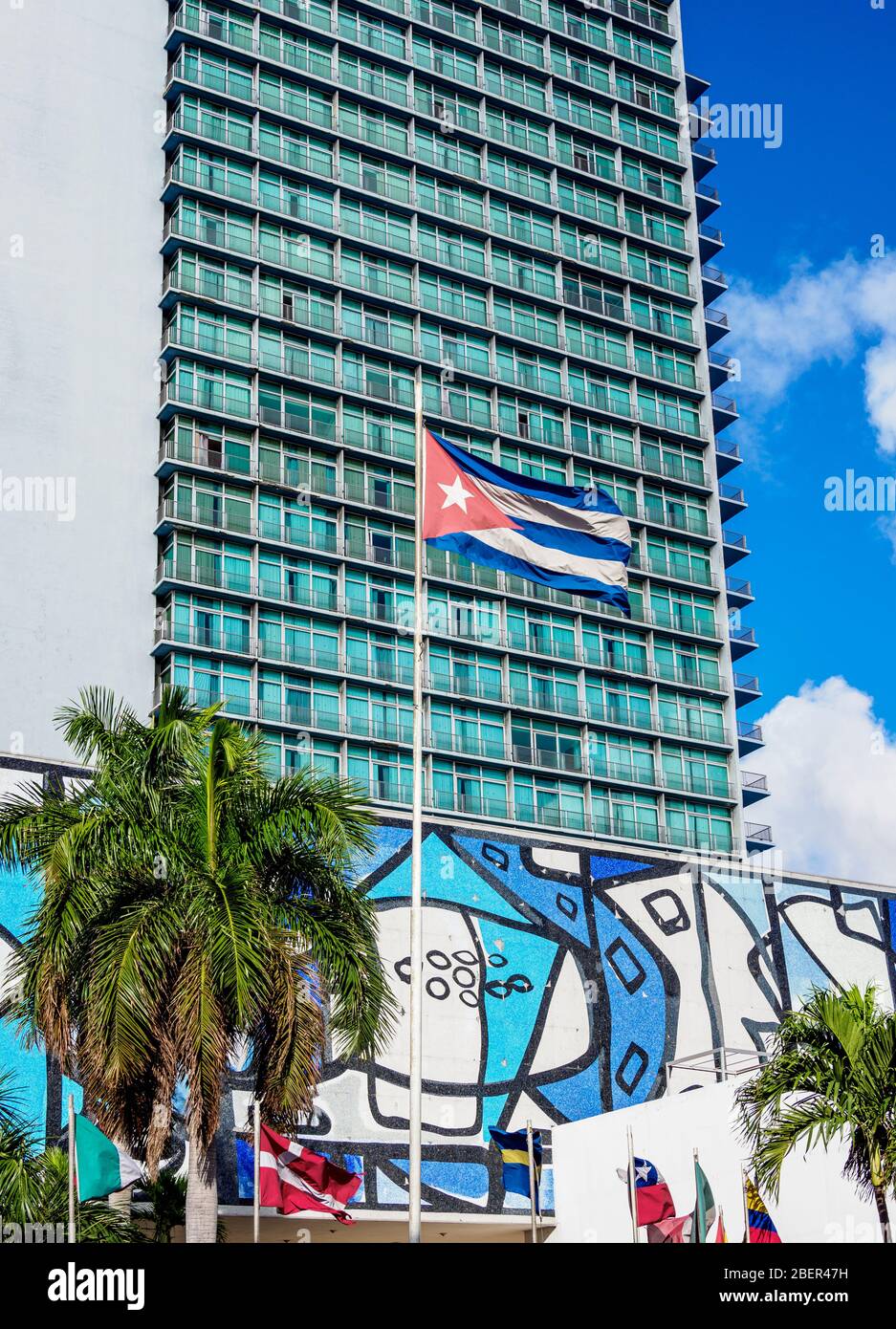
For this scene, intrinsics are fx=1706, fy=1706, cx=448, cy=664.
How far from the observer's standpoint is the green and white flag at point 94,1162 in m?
21.9

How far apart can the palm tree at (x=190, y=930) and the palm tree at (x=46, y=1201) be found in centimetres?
156

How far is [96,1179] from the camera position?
21938 mm

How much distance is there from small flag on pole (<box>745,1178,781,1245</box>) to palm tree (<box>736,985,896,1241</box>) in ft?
12.1

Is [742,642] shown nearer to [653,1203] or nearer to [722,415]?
Answer: [722,415]

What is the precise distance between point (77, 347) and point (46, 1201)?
54.3m

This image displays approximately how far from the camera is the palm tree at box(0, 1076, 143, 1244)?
2319cm

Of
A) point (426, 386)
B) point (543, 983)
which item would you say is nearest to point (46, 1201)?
point (543, 983)

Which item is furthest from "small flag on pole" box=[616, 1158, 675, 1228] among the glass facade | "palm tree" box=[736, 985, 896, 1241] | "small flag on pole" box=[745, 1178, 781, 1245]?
the glass facade

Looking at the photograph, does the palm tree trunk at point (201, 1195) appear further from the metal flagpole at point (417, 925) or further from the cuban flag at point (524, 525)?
the cuban flag at point (524, 525)

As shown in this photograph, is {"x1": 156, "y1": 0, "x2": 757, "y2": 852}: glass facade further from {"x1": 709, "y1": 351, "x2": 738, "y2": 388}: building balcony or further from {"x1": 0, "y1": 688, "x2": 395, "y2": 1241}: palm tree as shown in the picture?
{"x1": 0, "y1": 688, "x2": 395, "y2": 1241}: palm tree

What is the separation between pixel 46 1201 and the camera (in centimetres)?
2488

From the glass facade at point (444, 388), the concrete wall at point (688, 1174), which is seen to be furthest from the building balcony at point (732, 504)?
the concrete wall at point (688, 1174)
